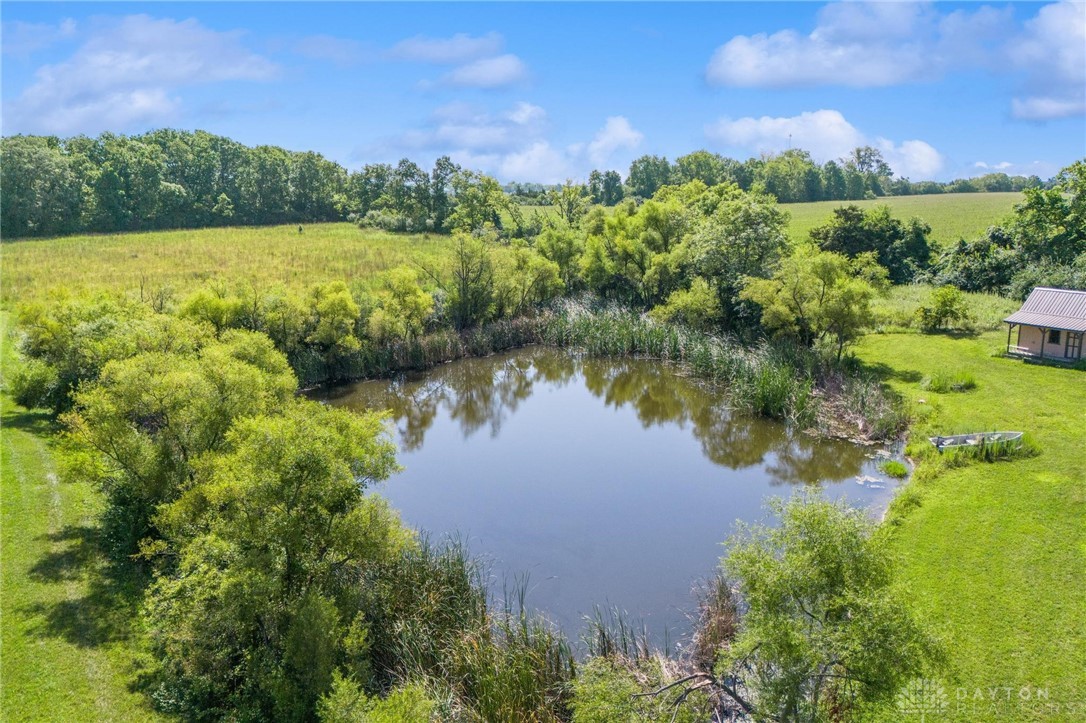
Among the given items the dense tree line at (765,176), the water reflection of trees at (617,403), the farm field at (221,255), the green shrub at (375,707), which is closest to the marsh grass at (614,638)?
the green shrub at (375,707)

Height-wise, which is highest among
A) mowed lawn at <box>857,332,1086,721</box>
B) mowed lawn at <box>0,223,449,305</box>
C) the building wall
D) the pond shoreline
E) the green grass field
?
the green grass field

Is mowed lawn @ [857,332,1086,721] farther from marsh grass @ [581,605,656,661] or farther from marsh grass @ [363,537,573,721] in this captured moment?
marsh grass @ [363,537,573,721]

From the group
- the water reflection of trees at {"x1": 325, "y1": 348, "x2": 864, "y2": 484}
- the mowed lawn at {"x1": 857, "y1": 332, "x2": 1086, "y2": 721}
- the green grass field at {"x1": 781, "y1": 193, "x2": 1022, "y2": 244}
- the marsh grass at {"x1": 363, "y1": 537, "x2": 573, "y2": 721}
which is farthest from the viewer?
the green grass field at {"x1": 781, "y1": 193, "x2": 1022, "y2": 244}

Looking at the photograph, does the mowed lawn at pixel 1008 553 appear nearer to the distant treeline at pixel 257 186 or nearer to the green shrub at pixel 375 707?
the green shrub at pixel 375 707

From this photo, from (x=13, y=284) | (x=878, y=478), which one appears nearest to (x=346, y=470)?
(x=878, y=478)

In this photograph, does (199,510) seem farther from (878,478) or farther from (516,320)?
(516,320)

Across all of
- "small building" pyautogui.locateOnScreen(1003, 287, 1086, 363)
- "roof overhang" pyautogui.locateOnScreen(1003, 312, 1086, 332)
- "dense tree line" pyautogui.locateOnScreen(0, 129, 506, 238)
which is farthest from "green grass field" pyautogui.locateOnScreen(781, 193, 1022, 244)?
"dense tree line" pyautogui.locateOnScreen(0, 129, 506, 238)
